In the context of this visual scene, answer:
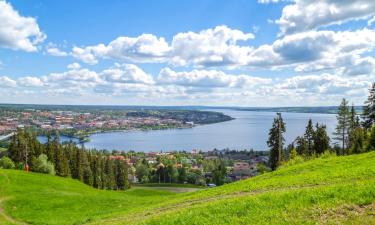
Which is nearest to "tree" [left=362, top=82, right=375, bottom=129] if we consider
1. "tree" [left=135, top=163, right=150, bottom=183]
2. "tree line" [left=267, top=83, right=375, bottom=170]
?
"tree line" [left=267, top=83, right=375, bottom=170]

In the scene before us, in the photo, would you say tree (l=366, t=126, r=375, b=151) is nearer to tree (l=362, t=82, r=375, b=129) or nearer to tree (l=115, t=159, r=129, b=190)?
tree (l=362, t=82, r=375, b=129)

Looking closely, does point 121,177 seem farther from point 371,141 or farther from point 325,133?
point 371,141

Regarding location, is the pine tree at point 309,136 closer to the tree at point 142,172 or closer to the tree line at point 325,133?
the tree line at point 325,133

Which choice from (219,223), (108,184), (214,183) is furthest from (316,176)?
(214,183)

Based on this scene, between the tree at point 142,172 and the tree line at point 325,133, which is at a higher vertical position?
the tree line at point 325,133

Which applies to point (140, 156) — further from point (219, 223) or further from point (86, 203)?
point (219, 223)

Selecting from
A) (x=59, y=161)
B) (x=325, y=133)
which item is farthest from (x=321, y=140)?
(x=59, y=161)

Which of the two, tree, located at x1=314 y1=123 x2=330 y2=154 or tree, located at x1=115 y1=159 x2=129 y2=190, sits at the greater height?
tree, located at x1=314 y1=123 x2=330 y2=154

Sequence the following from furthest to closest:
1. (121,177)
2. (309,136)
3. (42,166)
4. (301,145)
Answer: (121,177)
(42,166)
(309,136)
(301,145)

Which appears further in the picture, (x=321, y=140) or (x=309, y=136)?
(x=309, y=136)

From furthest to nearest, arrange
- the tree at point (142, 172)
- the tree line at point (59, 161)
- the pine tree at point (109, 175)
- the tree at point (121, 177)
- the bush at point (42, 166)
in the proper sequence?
1. the tree at point (142, 172)
2. the tree at point (121, 177)
3. the pine tree at point (109, 175)
4. the tree line at point (59, 161)
5. the bush at point (42, 166)

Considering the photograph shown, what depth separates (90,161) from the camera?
94000 millimetres

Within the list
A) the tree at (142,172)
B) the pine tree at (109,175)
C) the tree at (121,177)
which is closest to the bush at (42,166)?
the pine tree at (109,175)

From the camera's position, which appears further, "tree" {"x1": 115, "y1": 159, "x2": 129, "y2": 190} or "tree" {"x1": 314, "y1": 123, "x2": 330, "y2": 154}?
"tree" {"x1": 115, "y1": 159, "x2": 129, "y2": 190}
